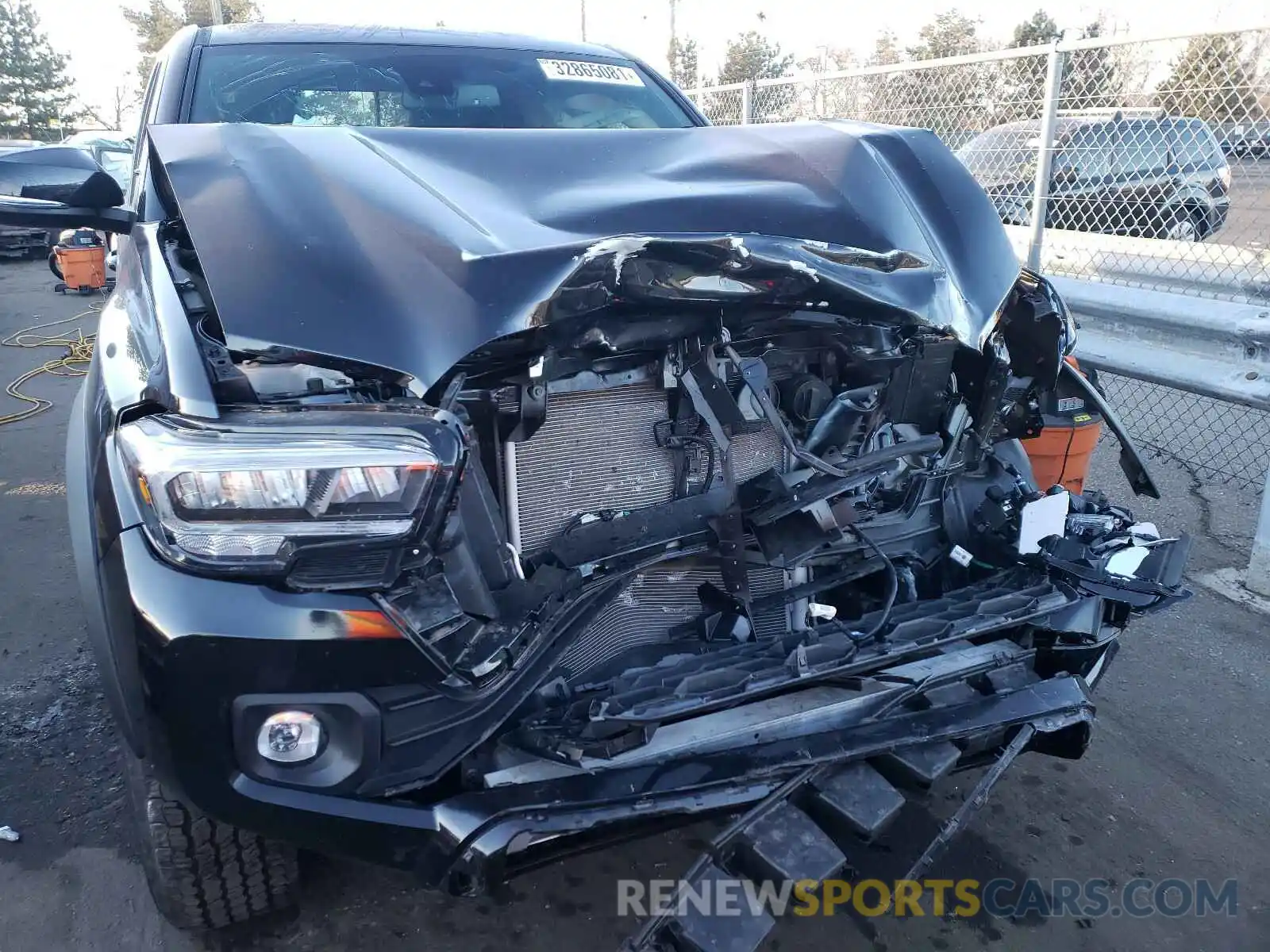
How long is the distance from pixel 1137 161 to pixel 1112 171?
16 centimetres

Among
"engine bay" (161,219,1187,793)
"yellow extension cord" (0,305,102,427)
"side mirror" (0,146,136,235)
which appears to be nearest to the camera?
"engine bay" (161,219,1187,793)

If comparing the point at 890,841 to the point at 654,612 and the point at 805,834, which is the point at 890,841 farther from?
the point at 654,612

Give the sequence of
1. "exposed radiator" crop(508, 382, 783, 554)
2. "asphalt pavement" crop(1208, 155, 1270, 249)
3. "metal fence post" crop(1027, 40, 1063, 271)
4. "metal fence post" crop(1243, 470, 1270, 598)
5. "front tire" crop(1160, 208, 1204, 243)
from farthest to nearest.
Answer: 1. "front tire" crop(1160, 208, 1204, 243)
2. "asphalt pavement" crop(1208, 155, 1270, 249)
3. "metal fence post" crop(1027, 40, 1063, 271)
4. "metal fence post" crop(1243, 470, 1270, 598)
5. "exposed radiator" crop(508, 382, 783, 554)

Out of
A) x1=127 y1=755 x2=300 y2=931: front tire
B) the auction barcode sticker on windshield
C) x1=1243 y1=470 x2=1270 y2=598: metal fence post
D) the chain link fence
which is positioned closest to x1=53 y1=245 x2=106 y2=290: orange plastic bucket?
the chain link fence

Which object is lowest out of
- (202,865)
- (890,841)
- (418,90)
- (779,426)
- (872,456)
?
(890,841)

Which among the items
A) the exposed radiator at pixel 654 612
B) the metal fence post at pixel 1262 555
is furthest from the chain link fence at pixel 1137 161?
the exposed radiator at pixel 654 612

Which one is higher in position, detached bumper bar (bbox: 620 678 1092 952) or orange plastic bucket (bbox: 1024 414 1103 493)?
detached bumper bar (bbox: 620 678 1092 952)

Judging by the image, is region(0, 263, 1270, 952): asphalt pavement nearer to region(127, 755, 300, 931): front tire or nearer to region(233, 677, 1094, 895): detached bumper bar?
region(127, 755, 300, 931): front tire

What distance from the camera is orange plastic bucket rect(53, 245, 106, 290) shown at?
10.5 meters

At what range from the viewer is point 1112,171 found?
525cm

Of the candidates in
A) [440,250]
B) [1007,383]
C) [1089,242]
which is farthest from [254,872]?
[1089,242]

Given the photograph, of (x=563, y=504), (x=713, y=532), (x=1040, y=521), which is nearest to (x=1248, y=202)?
(x=1040, y=521)

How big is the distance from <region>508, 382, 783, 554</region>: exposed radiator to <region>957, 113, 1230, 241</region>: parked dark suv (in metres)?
3.67

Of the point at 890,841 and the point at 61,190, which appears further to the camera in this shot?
the point at 61,190
